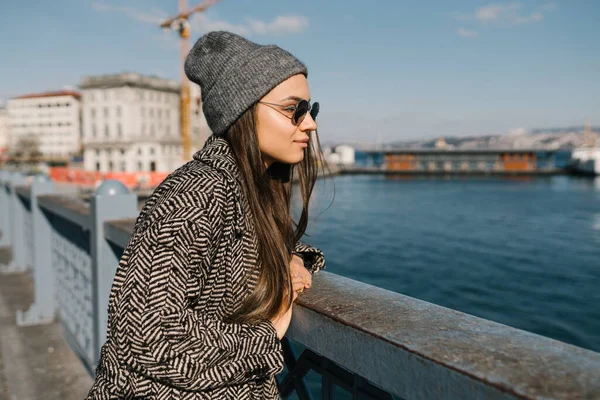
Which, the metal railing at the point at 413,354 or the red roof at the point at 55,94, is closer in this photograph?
the metal railing at the point at 413,354

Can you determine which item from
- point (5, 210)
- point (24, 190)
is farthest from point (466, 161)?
point (24, 190)

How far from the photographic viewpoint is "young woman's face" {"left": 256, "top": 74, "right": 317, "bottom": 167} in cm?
136

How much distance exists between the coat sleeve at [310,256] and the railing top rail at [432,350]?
0.25 metres

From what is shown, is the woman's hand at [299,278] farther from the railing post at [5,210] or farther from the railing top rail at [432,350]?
the railing post at [5,210]

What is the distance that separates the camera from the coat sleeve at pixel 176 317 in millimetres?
1066

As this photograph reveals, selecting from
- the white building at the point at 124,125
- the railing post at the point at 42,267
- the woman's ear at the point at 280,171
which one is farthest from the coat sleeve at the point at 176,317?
the white building at the point at 124,125

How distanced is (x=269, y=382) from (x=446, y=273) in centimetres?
1717

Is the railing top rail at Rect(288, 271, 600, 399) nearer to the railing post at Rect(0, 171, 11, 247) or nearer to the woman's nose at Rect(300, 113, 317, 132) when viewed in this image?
the woman's nose at Rect(300, 113, 317, 132)

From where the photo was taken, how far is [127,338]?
3.63ft

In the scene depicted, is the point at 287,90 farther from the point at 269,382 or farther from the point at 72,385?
the point at 72,385

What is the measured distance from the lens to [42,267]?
17.0 ft

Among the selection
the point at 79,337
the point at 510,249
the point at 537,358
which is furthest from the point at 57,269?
the point at 510,249

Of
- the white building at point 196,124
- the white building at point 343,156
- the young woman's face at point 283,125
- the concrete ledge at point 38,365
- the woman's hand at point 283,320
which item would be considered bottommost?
the concrete ledge at point 38,365

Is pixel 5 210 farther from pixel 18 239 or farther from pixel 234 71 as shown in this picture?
pixel 234 71
